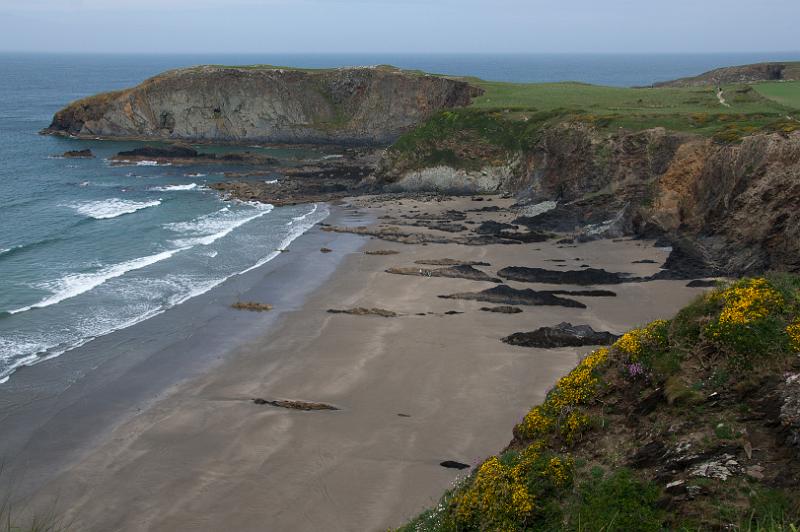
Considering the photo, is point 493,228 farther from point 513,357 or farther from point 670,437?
point 670,437

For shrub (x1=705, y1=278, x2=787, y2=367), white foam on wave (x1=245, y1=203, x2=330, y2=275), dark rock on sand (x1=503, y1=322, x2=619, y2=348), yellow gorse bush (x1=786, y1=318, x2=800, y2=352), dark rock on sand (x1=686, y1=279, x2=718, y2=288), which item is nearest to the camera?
yellow gorse bush (x1=786, y1=318, x2=800, y2=352)

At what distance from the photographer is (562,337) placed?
26734mm

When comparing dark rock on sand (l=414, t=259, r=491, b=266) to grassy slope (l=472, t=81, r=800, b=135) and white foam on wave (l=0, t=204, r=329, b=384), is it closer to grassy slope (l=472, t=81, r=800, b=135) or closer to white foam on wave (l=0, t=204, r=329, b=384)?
white foam on wave (l=0, t=204, r=329, b=384)

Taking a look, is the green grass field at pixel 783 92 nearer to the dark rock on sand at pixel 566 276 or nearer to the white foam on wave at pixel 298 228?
the dark rock on sand at pixel 566 276

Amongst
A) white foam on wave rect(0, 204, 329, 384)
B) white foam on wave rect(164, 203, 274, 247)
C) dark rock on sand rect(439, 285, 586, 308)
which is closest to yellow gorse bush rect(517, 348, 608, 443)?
dark rock on sand rect(439, 285, 586, 308)

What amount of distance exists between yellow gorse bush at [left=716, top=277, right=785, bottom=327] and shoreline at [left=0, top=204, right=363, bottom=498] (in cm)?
1741

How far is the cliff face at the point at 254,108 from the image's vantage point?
310ft

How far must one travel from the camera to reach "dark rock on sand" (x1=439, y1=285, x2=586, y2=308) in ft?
104

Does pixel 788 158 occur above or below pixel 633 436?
above

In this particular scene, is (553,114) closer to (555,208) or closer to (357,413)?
(555,208)

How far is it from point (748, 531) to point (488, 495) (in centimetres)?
409

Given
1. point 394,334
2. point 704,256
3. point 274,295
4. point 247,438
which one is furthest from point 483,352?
point 704,256

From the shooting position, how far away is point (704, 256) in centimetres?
3600

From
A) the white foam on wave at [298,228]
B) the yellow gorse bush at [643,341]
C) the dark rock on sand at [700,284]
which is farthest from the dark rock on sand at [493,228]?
the yellow gorse bush at [643,341]
